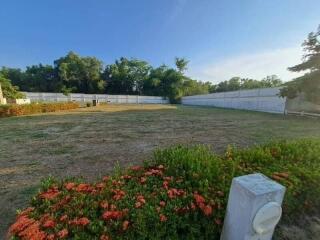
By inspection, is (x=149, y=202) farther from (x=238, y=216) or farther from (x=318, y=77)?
(x=318, y=77)

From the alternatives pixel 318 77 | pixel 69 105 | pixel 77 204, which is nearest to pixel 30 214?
pixel 77 204

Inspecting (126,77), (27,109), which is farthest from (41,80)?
(27,109)

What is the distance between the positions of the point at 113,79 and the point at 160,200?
4696cm

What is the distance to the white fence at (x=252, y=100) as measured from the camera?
54.5 ft

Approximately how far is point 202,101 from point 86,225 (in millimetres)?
33859

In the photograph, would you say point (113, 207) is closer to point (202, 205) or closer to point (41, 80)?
point (202, 205)

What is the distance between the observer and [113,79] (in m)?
46.5

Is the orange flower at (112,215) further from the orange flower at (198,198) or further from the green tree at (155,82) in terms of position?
the green tree at (155,82)

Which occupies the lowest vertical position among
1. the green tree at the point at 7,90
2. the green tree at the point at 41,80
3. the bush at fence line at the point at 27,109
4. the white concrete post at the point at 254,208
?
the bush at fence line at the point at 27,109

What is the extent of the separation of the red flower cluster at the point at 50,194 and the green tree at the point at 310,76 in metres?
13.3

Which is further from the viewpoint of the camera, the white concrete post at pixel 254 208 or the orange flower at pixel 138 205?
the orange flower at pixel 138 205

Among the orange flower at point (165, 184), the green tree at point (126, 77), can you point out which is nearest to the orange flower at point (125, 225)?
the orange flower at point (165, 184)

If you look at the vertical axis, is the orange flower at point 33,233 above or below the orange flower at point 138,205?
below

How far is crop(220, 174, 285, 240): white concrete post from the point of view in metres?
1.49
